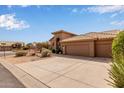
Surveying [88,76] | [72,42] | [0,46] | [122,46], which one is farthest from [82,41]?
[0,46]

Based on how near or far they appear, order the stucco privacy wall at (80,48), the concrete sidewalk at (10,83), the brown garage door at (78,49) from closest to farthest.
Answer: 1. the concrete sidewalk at (10,83)
2. the stucco privacy wall at (80,48)
3. the brown garage door at (78,49)

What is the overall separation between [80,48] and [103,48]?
14.1ft

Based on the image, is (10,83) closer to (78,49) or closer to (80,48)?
(80,48)

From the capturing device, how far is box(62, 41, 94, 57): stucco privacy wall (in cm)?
2164

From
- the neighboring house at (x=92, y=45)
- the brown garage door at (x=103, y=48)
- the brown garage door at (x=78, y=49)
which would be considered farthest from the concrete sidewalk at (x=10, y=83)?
the brown garage door at (x=78, y=49)

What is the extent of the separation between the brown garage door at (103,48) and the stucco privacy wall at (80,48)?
1.94 ft

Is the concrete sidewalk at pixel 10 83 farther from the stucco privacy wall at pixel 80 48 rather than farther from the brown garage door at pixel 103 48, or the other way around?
the stucco privacy wall at pixel 80 48

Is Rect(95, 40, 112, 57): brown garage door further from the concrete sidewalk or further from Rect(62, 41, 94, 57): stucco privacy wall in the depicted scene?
the concrete sidewalk

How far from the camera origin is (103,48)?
20.0 metres

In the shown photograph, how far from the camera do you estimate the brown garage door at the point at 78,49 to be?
2264cm

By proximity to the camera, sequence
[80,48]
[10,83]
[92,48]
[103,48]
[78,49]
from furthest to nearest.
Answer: [78,49] → [80,48] → [92,48] → [103,48] → [10,83]

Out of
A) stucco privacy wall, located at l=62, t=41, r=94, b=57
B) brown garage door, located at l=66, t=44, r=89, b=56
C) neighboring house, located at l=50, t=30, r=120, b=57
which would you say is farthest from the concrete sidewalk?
brown garage door, located at l=66, t=44, r=89, b=56

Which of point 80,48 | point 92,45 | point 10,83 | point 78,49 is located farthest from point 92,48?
point 10,83
